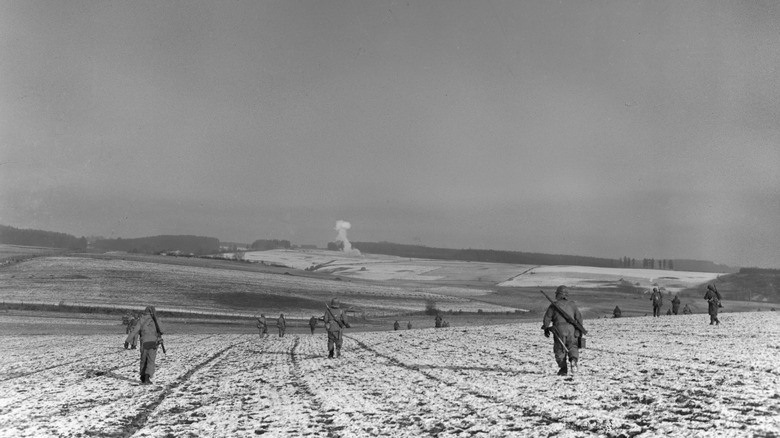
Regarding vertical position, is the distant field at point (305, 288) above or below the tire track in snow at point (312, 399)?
below

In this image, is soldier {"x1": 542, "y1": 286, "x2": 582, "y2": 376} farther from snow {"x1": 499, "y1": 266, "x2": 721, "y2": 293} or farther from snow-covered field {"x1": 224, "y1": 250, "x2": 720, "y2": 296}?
snow {"x1": 499, "y1": 266, "x2": 721, "y2": 293}

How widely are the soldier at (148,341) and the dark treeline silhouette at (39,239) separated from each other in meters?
123

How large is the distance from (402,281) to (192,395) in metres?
109

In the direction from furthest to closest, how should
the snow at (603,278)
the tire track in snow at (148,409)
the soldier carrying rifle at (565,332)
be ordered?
1. the snow at (603,278)
2. the soldier carrying rifle at (565,332)
3. the tire track in snow at (148,409)

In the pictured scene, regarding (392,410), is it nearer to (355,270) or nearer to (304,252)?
(355,270)

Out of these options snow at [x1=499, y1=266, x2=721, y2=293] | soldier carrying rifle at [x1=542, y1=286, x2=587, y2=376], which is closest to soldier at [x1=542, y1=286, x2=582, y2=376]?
soldier carrying rifle at [x1=542, y1=286, x2=587, y2=376]

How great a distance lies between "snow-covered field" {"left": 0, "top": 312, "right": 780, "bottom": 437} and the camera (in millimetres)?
9359

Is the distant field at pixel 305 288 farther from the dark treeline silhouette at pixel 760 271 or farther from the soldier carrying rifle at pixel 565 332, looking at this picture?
the soldier carrying rifle at pixel 565 332

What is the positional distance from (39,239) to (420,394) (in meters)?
147

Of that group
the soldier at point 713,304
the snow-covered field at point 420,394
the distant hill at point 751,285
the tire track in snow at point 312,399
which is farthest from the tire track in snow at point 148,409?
the distant hill at point 751,285

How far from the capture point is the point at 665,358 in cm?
1717

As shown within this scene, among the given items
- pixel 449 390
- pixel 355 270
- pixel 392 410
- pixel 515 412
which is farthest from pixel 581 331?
pixel 355 270

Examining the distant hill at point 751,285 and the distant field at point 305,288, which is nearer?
the distant field at point 305,288

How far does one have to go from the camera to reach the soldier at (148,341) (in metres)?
16.4
